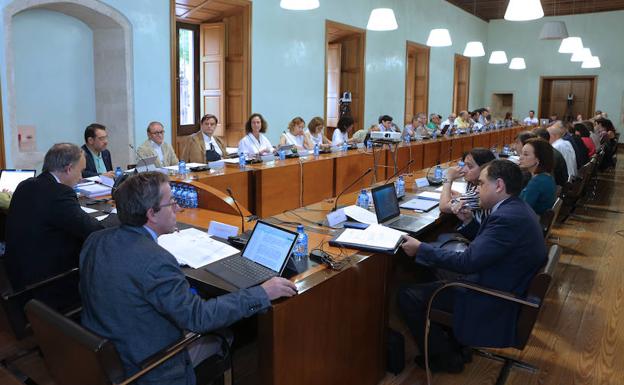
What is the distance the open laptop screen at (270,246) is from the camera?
2.01m

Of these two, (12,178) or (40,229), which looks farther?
(12,178)

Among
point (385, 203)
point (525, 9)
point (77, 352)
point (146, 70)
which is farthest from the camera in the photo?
point (146, 70)

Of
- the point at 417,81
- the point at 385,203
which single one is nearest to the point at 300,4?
the point at 385,203

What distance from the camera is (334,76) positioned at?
32.9ft

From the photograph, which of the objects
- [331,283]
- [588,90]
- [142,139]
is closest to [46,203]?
[331,283]

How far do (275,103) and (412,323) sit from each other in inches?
225

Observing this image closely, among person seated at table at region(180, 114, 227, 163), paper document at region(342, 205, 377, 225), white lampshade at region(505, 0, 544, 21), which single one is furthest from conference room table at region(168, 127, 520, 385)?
white lampshade at region(505, 0, 544, 21)

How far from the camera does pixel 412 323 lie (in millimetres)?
2525

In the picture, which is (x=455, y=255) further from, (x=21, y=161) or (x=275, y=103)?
(x=275, y=103)

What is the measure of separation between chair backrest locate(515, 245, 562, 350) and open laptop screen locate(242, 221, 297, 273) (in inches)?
38.1

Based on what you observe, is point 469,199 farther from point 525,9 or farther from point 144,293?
point 525,9

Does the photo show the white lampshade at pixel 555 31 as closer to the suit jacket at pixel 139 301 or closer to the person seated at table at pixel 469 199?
the person seated at table at pixel 469 199

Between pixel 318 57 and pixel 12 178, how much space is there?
5.83m

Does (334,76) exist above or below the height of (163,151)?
above
